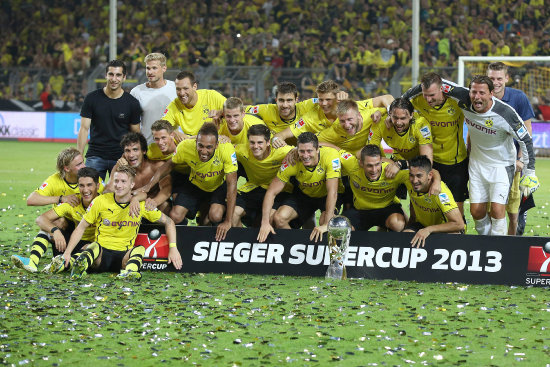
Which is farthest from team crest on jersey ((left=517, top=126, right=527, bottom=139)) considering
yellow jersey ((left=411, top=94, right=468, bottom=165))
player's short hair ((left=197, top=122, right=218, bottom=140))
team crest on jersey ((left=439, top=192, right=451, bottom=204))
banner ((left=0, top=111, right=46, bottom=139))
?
banner ((left=0, top=111, right=46, bottom=139))

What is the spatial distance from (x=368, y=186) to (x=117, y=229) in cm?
242

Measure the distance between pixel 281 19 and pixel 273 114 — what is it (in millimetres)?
20207

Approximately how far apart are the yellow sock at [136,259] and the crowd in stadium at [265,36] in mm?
15424

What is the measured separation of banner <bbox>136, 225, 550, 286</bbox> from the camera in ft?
23.6

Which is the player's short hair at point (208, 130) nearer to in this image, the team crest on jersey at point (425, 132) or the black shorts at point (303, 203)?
the black shorts at point (303, 203)

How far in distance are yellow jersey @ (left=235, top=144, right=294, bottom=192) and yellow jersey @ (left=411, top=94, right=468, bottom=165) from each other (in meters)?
1.38

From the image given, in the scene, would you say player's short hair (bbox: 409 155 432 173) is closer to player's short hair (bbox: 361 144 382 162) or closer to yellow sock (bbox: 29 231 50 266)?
player's short hair (bbox: 361 144 382 162)

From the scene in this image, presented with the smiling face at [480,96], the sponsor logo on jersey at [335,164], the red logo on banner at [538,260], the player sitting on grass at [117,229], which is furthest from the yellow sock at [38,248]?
the red logo on banner at [538,260]

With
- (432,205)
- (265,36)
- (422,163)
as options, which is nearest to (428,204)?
(432,205)

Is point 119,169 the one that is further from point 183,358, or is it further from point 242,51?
point 242,51

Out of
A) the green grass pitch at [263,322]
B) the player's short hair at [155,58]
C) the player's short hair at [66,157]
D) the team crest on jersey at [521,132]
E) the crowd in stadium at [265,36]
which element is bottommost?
the green grass pitch at [263,322]

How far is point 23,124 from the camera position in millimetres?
25125

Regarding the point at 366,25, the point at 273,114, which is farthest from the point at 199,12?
the point at 273,114

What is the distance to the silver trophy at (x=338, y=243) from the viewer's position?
23.1ft
